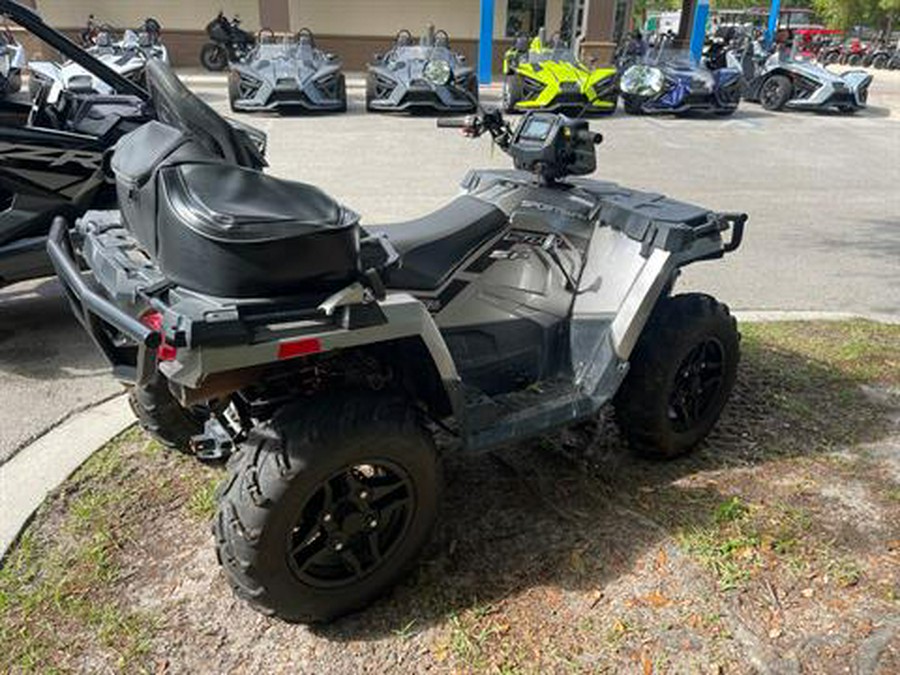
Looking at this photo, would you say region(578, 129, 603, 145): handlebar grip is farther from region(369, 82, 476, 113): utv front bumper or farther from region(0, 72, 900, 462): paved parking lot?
region(369, 82, 476, 113): utv front bumper

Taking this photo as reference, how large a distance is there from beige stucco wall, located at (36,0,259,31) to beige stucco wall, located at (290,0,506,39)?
1509 mm

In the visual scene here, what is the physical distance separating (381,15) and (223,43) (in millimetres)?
4856

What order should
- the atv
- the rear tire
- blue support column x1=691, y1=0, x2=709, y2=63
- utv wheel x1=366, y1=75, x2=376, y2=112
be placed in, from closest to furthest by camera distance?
the atv < utv wheel x1=366, y1=75, x2=376, y2=112 < blue support column x1=691, y1=0, x2=709, y2=63 < the rear tire

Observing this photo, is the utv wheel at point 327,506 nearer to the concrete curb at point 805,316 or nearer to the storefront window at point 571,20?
the concrete curb at point 805,316

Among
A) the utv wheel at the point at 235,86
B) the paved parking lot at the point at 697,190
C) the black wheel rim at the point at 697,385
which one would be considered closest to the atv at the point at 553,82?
the paved parking lot at the point at 697,190

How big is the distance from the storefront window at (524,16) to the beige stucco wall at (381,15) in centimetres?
55

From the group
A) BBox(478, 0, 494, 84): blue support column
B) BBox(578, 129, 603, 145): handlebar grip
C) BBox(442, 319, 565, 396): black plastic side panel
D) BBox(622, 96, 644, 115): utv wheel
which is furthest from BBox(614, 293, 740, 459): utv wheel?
BBox(478, 0, 494, 84): blue support column

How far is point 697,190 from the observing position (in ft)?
28.6

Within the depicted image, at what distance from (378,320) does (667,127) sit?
41.0 ft

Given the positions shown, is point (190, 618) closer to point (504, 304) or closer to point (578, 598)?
point (578, 598)

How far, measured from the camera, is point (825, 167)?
10258mm

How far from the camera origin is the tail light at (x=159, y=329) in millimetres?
Answer: 1899

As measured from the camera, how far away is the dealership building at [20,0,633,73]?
22.3m

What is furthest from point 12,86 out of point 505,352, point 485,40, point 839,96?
point 485,40
